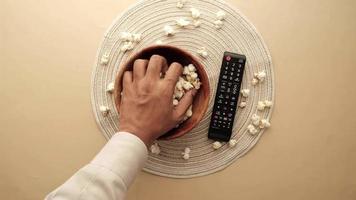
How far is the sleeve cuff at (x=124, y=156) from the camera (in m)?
0.60

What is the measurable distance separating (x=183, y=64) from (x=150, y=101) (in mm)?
161

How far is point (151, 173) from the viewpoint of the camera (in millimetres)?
879

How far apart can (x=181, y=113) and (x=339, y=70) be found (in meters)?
0.41

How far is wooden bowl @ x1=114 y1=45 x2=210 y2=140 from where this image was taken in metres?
0.77

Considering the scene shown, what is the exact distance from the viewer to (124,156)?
24.3 inches

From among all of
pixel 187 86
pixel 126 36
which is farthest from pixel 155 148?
pixel 126 36

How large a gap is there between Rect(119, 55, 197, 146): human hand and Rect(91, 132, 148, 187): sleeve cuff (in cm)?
2

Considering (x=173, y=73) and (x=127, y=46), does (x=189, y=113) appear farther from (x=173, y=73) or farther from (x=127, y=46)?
(x=127, y=46)

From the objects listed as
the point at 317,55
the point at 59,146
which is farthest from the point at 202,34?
the point at 59,146

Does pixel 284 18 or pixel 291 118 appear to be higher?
pixel 284 18

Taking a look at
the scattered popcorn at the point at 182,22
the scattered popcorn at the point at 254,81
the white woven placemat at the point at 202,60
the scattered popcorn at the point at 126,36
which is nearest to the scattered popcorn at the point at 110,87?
the white woven placemat at the point at 202,60

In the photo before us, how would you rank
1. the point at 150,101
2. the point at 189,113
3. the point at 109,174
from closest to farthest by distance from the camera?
the point at 109,174 → the point at 150,101 → the point at 189,113

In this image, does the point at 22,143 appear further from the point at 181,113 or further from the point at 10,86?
the point at 181,113

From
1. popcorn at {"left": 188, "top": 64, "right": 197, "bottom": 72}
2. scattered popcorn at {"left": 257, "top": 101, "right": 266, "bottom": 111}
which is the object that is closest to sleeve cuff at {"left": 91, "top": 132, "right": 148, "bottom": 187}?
popcorn at {"left": 188, "top": 64, "right": 197, "bottom": 72}
